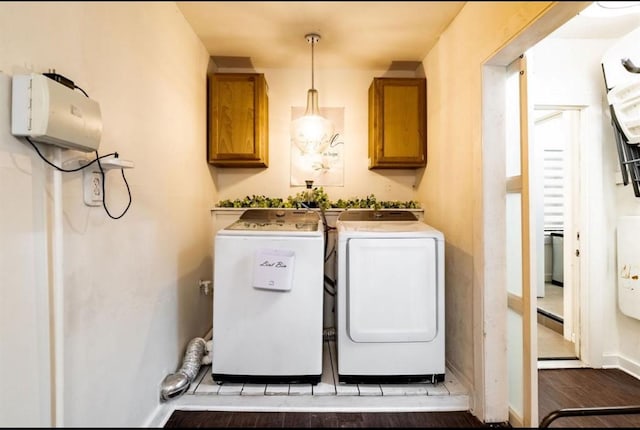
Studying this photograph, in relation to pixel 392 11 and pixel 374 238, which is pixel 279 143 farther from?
pixel 392 11

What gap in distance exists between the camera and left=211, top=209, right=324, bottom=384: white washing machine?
166cm

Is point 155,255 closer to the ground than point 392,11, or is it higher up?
closer to the ground

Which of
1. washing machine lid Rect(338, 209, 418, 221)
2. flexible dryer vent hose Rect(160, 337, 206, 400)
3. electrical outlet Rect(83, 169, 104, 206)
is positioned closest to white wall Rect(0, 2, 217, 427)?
electrical outlet Rect(83, 169, 104, 206)

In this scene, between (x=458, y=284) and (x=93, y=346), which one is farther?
(x=458, y=284)

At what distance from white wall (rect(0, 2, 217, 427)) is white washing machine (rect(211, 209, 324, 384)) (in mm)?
416

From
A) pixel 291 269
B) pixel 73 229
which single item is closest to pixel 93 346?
pixel 73 229

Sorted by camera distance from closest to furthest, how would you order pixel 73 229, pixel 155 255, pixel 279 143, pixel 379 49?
pixel 379 49 → pixel 73 229 → pixel 155 255 → pixel 279 143

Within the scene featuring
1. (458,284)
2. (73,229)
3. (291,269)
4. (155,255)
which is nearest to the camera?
(73,229)

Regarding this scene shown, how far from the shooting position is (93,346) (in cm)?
63

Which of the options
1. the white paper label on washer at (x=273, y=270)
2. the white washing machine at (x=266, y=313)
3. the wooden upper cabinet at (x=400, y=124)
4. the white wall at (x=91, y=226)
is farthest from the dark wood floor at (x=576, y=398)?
the wooden upper cabinet at (x=400, y=124)

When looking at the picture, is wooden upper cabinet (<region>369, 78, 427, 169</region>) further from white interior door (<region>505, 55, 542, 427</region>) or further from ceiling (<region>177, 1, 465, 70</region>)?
ceiling (<region>177, 1, 465, 70</region>)

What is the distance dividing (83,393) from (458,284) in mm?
1757

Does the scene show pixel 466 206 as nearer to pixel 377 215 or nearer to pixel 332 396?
pixel 377 215

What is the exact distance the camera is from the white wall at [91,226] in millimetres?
561
